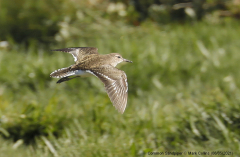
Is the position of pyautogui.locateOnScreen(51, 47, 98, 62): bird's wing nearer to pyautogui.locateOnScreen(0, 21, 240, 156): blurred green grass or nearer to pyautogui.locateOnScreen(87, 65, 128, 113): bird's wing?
pyautogui.locateOnScreen(87, 65, 128, 113): bird's wing

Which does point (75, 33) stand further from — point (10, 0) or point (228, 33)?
point (228, 33)

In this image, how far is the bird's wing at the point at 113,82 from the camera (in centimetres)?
296

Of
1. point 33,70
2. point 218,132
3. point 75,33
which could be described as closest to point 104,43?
point 75,33

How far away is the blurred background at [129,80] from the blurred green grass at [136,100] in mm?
13

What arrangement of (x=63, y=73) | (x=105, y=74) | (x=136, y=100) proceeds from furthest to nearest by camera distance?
(x=136, y=100), (x=63, y=73), (x=105, y=74)

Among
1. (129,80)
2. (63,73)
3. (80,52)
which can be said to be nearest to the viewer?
(63,73)

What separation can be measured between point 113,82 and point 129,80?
2.04 meters

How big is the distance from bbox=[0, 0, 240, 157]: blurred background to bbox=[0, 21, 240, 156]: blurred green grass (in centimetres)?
1

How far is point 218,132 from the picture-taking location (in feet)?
13.6

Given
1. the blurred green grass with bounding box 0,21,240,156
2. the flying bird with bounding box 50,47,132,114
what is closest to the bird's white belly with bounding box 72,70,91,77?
the flying bird with bounding box 50,47,132,114

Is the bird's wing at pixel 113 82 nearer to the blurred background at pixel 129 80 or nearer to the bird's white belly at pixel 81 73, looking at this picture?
the bird's white belly at pixel 81 73

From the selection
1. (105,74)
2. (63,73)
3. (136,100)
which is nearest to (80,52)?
(63,73)

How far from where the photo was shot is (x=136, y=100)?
16.1ft

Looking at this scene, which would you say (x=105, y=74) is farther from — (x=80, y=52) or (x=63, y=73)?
(x=80, y=52)
